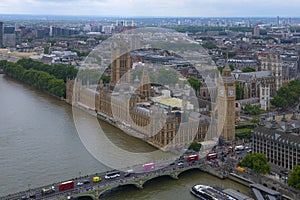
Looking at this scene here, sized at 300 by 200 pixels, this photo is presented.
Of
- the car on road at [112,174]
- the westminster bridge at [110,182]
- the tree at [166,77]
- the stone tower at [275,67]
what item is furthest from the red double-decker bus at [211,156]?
the stone tower at [275,67]

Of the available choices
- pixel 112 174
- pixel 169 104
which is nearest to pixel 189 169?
pixel 112 174

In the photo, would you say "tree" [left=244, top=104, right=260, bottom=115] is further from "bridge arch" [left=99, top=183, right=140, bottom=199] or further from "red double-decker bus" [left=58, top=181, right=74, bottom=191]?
"red double-decker bus" [left=58, top=181, right=74, bottom=191]

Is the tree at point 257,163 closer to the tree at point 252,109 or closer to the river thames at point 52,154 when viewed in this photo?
the river thames at point 52,154

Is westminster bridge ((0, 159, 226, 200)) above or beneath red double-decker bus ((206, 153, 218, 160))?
beneath

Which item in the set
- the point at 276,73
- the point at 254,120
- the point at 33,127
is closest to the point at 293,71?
the point at 276,73

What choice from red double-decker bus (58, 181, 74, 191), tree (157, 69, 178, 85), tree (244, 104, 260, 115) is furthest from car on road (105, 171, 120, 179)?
tree (157, 69, 178, 85)
